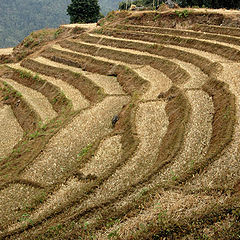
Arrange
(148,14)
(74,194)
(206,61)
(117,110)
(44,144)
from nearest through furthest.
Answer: (74,194), (44,144), (117,110), (206,61), (148,14)

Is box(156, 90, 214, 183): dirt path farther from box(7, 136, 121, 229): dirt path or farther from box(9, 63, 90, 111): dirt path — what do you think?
box(9, 63, 90, 111): dirt path

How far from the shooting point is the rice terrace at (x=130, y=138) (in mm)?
13391

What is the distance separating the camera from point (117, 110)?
29.4 metres

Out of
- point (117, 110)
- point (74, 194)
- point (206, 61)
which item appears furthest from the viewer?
point (206, 61)

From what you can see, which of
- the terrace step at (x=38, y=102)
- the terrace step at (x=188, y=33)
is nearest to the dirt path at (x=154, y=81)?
the terrace step at (x=188, y=33)

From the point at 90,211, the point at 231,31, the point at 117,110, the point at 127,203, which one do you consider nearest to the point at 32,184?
Answer: the point at 90,211

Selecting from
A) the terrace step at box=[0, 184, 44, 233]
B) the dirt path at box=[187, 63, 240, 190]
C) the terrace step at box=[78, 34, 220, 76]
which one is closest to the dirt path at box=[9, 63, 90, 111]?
the terrace step at box=[0, 184, 44, 233]

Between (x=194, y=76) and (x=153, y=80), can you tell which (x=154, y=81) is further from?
(x=194, y=76)

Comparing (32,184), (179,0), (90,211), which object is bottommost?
(32,184)

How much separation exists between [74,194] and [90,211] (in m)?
2.87

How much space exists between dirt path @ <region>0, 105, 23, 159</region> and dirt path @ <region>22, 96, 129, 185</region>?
20.3ft

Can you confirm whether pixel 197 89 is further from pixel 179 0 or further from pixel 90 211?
pixel 179 0

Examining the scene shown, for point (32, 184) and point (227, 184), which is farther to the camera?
point (32, 184)

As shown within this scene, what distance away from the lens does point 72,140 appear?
25.1 meters
